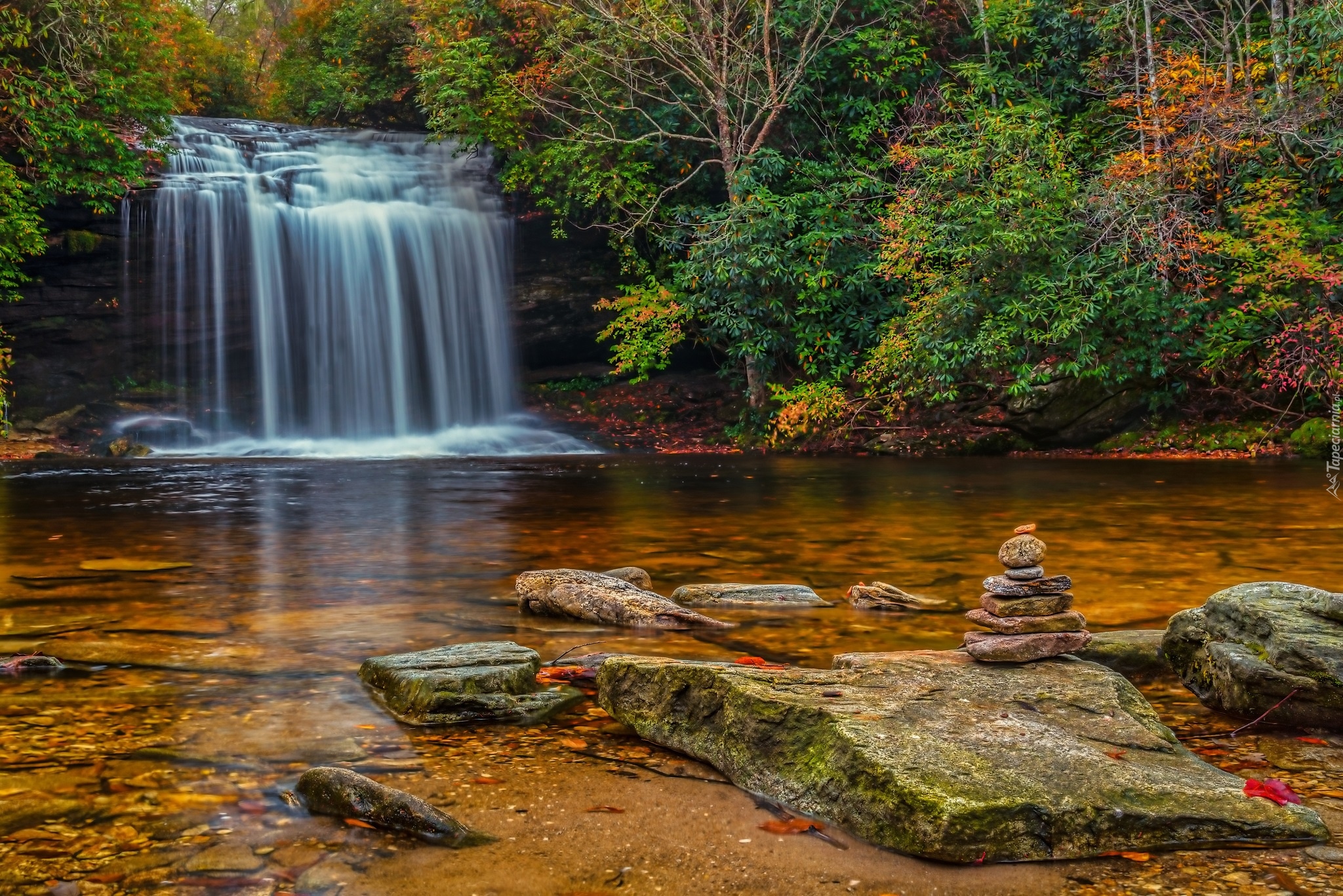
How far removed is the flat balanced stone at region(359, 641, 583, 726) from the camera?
12.2 ft

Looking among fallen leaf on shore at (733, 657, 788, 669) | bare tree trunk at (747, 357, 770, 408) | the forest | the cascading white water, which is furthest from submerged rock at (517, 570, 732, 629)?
bare tree trunk at (747, 357, 770, 408)

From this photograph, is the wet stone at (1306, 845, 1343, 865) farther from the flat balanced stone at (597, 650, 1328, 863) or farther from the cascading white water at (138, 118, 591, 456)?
the cascading white water at (138, 118, 591, 456)

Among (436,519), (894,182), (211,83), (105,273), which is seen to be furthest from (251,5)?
(436,519)

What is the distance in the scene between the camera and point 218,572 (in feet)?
22.1

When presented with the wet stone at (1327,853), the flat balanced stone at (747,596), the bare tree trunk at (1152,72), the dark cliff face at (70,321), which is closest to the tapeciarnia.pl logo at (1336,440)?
the bare tree trunk at (1152,72)

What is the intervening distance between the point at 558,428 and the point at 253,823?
59.0 ft

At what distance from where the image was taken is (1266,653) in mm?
3768

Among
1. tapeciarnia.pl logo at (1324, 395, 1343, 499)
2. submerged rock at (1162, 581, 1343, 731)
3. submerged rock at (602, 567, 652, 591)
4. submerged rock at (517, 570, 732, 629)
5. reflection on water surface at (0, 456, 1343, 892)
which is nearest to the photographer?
reflection on water surface at (0, 456, 1343, 892)

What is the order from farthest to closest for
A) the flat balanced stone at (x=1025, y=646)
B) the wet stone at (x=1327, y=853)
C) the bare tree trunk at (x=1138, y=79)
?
the bare tree trunk at (x=1138, y=79), the flat balanced stone at (x=1025, y=646), the wet stone at (x=1327, y=853)

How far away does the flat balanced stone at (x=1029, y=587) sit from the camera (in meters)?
3.96

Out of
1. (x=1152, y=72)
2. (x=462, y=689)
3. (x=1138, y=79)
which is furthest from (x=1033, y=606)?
(x=1138, y=79)

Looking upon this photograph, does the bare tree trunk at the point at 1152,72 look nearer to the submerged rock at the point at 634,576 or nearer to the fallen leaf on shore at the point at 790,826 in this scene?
the submerged rock at the point at 634,576

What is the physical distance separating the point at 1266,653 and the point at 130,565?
21.8 feet

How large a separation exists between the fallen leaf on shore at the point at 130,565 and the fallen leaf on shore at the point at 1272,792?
632 centimetres
